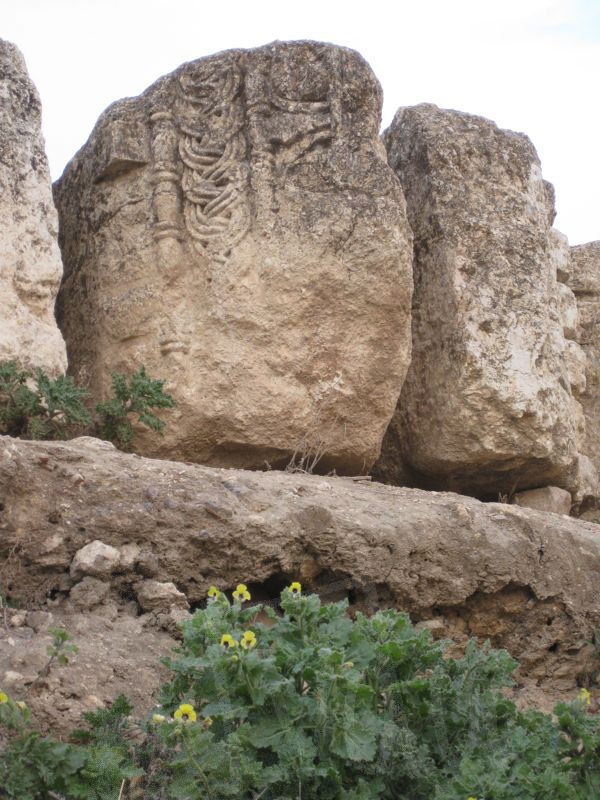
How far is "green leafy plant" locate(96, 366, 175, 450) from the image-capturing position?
15.6 feet

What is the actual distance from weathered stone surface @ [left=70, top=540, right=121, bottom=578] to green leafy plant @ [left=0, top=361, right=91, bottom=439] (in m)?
0.89

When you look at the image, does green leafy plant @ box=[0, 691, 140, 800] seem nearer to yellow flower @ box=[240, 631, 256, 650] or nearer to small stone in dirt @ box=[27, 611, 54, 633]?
yellow flower @ box=[240, 631, 256, 650]

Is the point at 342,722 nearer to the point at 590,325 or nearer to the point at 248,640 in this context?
the point at 248,640

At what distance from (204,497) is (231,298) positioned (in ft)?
4.26

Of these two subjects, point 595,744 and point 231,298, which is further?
point 231,298

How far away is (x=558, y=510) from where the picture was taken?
5879mm

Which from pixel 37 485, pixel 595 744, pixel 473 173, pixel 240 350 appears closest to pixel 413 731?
pixel 595 744

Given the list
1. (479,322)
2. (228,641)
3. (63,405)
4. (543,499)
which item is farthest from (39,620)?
(543,499)

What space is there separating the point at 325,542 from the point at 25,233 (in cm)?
182

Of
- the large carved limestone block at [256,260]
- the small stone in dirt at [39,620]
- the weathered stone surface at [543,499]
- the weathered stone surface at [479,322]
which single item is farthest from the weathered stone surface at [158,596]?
the weathered stone surface at [543,499]

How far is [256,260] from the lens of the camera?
5074 millimetres

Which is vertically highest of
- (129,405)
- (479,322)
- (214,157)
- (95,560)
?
(214,157)

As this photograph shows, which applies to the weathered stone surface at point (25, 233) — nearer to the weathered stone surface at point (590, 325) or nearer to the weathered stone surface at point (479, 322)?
the weathered stone surface at point (479, 322)

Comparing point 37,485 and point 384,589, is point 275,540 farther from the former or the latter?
point 37,485
